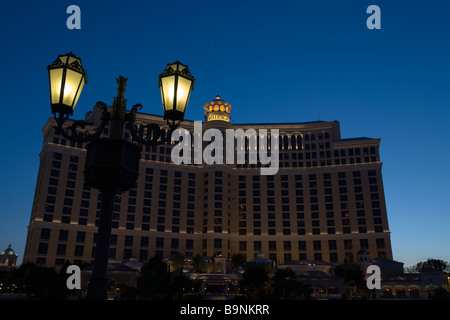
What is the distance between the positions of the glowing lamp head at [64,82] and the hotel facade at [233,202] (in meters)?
101

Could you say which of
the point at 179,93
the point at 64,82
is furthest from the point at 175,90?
the point at 64,82

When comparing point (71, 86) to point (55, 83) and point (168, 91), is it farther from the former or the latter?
point (168, 91)

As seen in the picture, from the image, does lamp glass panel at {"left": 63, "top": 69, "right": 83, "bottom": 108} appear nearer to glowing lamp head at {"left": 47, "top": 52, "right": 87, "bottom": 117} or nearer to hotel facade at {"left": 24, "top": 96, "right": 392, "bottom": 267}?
glowing lamp head at {"left": 47, "top": 52, "right": 87, "bottom": 117}

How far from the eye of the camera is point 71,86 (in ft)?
26.9

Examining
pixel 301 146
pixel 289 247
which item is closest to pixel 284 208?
pixel 289 247

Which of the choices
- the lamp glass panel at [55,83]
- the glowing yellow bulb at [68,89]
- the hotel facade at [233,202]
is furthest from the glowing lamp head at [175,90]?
the hotel facade at [233,202]

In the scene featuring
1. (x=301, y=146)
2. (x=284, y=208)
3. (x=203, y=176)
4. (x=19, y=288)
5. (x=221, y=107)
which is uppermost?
(x=221, y=107)

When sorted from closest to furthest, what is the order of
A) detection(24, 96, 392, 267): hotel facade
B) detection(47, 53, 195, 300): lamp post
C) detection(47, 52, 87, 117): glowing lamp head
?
detection(47, 53, 195, 300): lamp post
detection(47, 52, 87, 117): glowing lamp head
detection(24, 96, 392, 267): hotel facade

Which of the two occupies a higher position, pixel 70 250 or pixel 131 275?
pixel 70 250

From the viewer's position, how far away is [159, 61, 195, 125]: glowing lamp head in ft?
27.3

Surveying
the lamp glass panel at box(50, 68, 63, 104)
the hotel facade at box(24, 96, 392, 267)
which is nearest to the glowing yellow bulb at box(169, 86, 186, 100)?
the lamp glass panel at box(50, 68, 63, 104)
